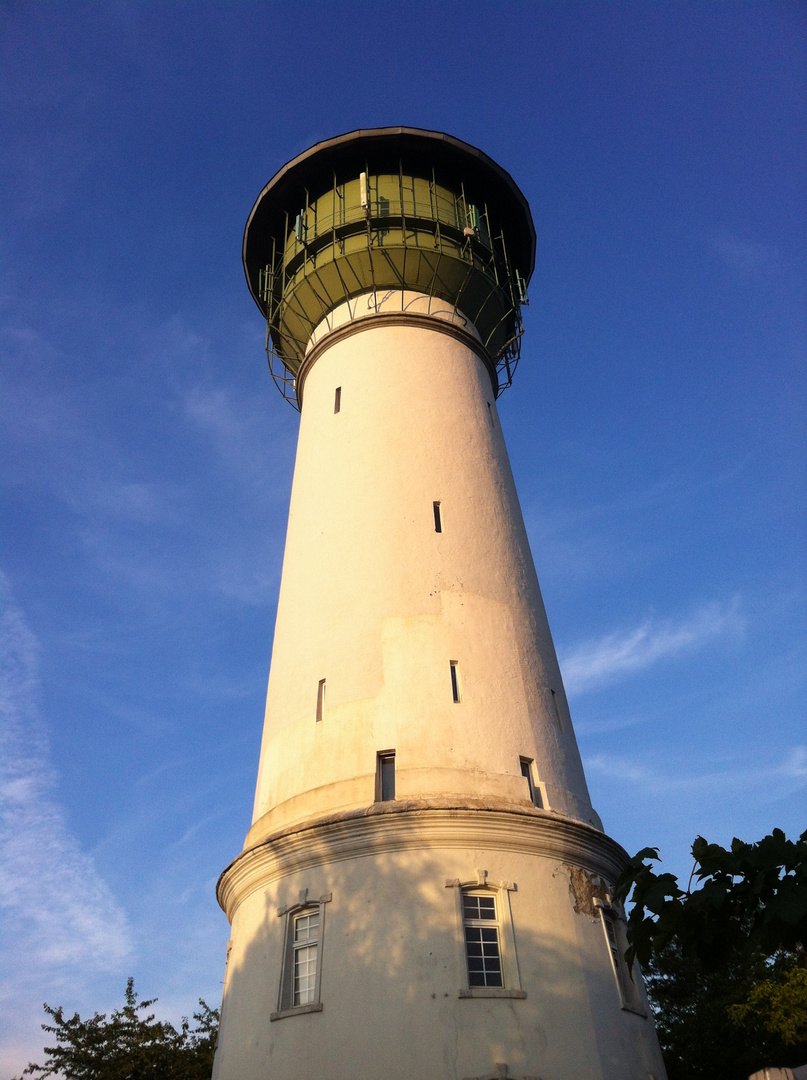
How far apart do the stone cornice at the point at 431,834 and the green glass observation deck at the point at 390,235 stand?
1645 cm

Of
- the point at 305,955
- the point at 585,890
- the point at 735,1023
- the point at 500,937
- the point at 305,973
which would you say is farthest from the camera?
the point at 735,1023

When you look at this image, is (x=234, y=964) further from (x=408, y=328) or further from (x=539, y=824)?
(x=408, y=328)

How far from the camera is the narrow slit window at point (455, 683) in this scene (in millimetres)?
19625

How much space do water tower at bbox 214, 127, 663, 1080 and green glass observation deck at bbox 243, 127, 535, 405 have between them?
0.11 metres

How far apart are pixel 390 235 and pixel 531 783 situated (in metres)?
17.7

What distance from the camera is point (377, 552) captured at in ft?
72.7

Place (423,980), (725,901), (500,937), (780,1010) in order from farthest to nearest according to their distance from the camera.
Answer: (780,1010)
(500,937)
(423,980)
(725,901)

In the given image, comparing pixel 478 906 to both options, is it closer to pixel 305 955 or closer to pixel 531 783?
pixel 531 783

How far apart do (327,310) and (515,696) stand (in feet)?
48.8

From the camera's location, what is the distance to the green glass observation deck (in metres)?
28.3

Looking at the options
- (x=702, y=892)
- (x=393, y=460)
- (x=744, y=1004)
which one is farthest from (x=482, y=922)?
(x=744, y=1004)

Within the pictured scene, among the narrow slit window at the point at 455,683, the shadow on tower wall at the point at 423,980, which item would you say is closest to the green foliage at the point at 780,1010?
the shadow on tower wall at the point at 423,980

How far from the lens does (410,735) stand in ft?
62.1

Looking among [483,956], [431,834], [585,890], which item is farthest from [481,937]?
[585,890]
